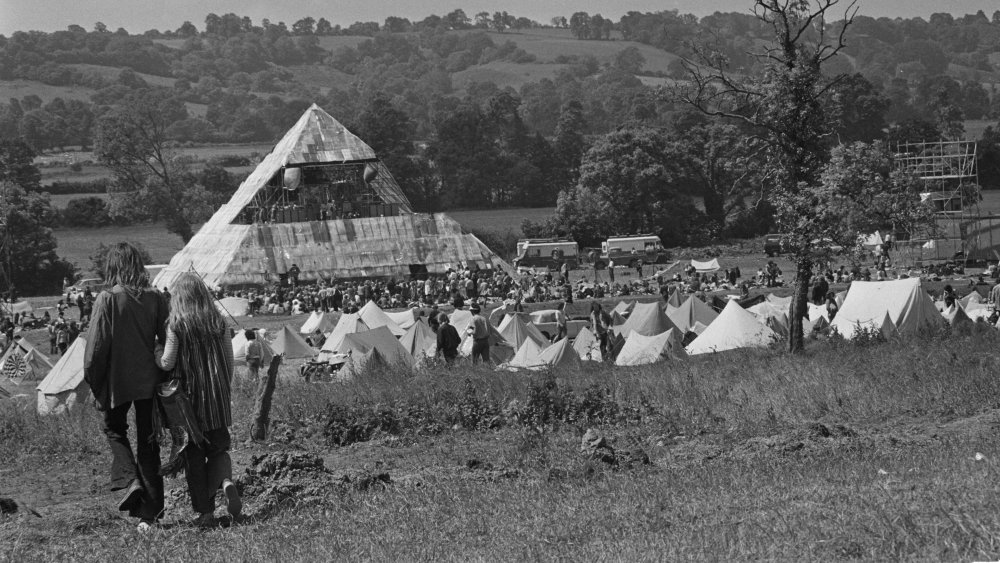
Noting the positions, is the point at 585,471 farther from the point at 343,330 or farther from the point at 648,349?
the point at 343,330

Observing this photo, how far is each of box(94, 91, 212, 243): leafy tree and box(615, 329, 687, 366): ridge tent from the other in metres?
64.8

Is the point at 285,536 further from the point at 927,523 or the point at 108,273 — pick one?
the point at 927,523

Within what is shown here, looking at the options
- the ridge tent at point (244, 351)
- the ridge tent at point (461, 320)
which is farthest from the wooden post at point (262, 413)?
the ridge tent at point (461, 320)

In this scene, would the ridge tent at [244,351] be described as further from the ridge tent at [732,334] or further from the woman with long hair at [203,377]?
the woman with long hair at [203,377]

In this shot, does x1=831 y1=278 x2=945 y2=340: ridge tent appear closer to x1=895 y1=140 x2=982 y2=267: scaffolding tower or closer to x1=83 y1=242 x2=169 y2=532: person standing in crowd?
x1=83 y1=242 x2=169 y2=532: person standing in crowd

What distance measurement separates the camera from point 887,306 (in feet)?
82.6

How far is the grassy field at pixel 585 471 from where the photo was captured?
699cm

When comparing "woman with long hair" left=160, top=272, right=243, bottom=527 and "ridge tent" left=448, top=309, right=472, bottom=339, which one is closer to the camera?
"woman with long hair" left=160, top=272, right=243, bottom=527

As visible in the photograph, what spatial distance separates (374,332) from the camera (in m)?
25.3

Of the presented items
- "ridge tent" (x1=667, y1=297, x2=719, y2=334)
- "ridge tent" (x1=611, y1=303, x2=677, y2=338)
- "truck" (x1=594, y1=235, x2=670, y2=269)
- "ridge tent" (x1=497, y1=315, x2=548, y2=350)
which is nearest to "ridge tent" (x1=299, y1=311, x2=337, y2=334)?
"ridge tent" (x1=497, y1=315, x2=548, y2=350)

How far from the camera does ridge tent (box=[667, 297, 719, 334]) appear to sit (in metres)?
28.7

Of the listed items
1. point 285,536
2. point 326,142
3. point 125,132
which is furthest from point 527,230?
point 285,536

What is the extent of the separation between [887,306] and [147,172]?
229 feet

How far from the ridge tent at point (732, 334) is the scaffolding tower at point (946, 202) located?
92.5 ft
